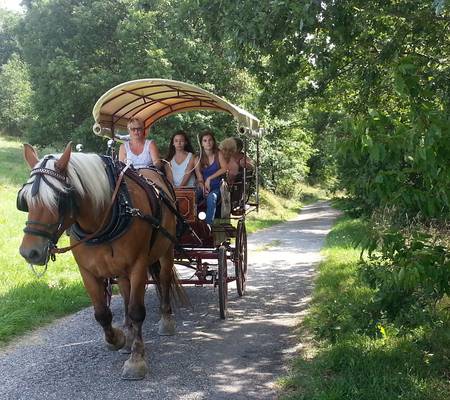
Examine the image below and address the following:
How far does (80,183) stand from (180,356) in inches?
81.3

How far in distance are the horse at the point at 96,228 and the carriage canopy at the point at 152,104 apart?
1.62 m

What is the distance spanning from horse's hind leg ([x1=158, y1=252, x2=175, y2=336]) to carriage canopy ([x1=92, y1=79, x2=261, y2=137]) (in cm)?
213

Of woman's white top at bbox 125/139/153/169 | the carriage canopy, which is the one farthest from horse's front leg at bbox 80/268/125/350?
the carriage canopy

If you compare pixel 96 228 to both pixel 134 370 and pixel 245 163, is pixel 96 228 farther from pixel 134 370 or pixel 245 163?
pixel 245 163

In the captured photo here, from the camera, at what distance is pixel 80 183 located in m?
4.20

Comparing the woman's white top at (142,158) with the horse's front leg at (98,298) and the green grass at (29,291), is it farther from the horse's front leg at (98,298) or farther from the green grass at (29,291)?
the green grass at (29,291)

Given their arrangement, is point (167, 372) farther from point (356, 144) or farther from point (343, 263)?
point (343, 263)

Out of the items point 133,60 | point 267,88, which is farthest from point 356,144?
point 133,60

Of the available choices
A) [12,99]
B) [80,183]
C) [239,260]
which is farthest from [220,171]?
[12,99]

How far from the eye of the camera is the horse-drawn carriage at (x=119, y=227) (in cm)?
384

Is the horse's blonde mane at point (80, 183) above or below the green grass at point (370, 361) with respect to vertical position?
above

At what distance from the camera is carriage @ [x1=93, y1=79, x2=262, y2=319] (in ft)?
21.3

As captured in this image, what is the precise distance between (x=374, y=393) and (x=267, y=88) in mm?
5272

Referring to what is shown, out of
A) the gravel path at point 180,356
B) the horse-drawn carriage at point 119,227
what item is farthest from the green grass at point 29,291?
the horse-drawn carriage at point 119,227
